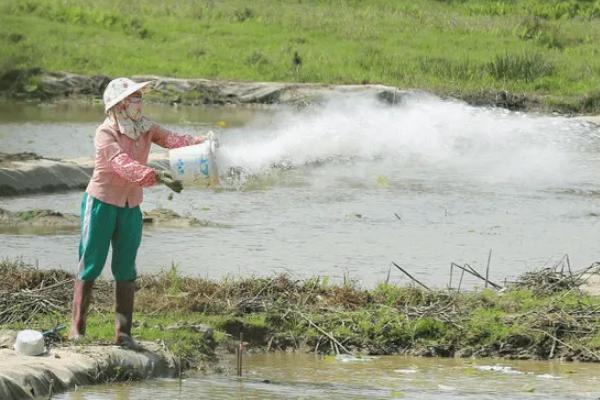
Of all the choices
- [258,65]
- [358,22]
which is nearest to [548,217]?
[258,65]

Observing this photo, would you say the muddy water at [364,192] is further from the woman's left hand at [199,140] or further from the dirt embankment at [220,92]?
→ the dirt embankment at [220,92]

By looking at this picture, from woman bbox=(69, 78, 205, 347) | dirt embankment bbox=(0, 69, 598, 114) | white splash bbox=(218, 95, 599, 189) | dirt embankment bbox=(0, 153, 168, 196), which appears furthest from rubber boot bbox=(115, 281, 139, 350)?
dirt embankment bbox=(0, 69, 598, 114)

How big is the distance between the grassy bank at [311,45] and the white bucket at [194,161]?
19.5 metres

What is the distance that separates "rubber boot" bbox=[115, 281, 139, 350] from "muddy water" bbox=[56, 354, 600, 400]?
0.98 ft

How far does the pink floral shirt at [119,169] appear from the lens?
25.6 ft

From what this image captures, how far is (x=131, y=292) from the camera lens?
324 inches

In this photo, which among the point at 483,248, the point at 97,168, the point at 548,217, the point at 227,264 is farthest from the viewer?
the point at 548,217

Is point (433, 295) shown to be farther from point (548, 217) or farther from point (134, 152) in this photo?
point (548, 217)

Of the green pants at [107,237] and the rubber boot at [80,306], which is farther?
the rubber boot at [80,306]

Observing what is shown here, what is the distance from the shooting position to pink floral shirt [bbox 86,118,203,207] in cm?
781

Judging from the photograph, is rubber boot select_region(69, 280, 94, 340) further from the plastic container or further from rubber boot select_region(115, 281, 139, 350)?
the plastic container

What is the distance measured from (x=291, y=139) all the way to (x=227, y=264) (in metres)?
9.96

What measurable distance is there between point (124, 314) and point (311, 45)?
76.6 ft

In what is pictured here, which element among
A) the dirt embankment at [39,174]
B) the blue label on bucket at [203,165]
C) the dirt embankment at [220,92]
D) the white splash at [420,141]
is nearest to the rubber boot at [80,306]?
the blue label on bucket at [203,165]
